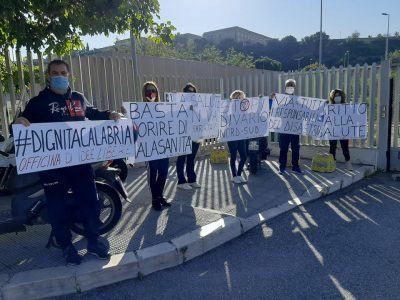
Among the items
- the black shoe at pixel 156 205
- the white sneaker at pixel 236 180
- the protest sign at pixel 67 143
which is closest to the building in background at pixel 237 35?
the white sneaker at pixel 236 180

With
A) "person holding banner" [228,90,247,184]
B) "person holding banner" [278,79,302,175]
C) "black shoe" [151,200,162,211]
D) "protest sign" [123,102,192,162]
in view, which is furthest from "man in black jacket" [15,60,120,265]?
"person holding banner" [278,79,302,175]

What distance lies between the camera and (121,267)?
3637 mm

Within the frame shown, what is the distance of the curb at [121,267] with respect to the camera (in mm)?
3350

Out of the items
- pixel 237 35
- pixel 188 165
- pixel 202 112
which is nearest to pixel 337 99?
pixel 202 112

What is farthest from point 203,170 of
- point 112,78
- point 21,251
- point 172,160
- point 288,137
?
point 21,251

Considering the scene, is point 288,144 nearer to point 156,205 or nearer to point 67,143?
point 156,205

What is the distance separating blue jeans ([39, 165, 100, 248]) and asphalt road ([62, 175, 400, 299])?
645 mm

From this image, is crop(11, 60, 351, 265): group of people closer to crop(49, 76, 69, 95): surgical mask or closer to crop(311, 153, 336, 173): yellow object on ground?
crop(49, 76, 69, 95): surgical mask

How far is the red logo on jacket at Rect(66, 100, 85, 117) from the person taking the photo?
3.61 meters

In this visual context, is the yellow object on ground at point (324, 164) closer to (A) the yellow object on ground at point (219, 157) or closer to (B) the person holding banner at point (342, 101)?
(B) the person holding banner at point (342, 101)

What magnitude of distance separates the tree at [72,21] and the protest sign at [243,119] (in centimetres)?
191

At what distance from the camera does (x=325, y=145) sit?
8.76 metres

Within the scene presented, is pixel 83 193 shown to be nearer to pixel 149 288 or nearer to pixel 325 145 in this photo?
pixel 149 288

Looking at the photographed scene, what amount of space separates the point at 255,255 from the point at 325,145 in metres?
5.47
